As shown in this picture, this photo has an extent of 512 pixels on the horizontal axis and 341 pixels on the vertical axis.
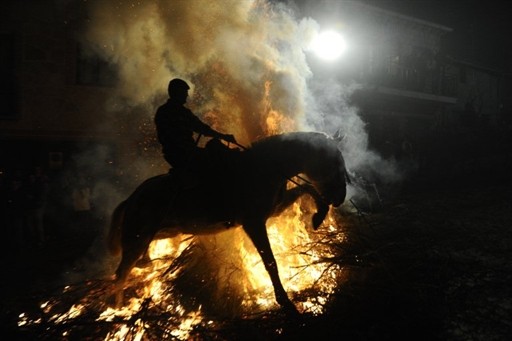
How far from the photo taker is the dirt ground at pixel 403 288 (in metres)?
3.97

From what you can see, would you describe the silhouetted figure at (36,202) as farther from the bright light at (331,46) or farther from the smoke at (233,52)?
the bright light at (331,46)

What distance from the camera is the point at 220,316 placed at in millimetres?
4566

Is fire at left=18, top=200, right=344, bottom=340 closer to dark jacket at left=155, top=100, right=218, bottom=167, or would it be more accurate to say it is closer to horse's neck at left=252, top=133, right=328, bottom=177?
horse's neck at left=252, top=133, right=328, bottom=177

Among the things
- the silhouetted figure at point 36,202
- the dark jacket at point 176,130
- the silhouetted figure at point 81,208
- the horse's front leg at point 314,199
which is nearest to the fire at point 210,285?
the horse's front leg at point 314,199

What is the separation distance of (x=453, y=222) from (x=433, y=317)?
5.81 m

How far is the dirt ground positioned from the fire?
33 cm

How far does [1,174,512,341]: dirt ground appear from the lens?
3.97 meters

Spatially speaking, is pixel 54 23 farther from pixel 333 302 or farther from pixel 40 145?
pixel 333 302

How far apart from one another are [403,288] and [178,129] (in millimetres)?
4416

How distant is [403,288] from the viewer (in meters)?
4.74

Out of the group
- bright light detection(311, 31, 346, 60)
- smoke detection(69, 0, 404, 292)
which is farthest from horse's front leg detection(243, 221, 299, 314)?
bright light detection(311, 31, 346, 60)

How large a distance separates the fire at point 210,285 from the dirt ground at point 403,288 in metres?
0.33

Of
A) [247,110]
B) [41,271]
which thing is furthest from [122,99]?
[41,271]

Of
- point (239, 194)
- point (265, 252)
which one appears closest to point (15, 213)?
point (239, 194)
